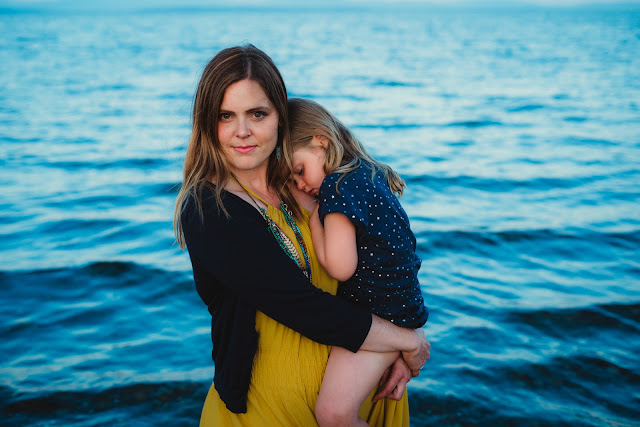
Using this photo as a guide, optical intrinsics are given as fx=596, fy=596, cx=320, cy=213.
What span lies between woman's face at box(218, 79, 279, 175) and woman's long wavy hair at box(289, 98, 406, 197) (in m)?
0.18

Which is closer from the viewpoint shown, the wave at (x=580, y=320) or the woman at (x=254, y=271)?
the woman at (x=254, y=271)

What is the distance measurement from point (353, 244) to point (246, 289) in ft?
1.67

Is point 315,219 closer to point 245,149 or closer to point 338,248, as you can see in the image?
point 338,248

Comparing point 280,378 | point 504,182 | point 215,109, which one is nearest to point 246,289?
point 280,378

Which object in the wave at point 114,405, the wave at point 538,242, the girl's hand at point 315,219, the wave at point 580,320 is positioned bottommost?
the wave at point 114,405

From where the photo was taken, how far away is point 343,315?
2.19 metres

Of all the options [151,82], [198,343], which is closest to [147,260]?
[198,343]

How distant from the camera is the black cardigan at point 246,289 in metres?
2.09

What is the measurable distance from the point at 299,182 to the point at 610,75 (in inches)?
1023

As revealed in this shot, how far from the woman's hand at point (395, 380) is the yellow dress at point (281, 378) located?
301 millimetres

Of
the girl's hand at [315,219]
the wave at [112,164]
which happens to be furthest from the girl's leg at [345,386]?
the wave at [112,164]

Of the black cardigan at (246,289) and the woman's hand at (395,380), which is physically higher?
the black cardigan at (246,289)

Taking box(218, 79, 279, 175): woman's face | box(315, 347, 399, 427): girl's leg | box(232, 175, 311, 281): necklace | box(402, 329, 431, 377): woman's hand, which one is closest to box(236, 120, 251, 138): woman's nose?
→ box(218, 79, 279, 175): woman's face

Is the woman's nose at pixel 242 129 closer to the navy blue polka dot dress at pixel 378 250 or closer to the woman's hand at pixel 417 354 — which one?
the navy blue polka dot dress at pixel 378 250
